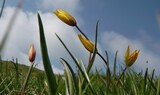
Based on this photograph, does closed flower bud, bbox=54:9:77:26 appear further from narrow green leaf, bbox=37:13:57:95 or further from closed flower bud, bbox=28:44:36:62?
narrow green leaf, bbox=37:13:57:95

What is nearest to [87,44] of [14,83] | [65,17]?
[65,17]

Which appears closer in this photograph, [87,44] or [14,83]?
[87,44]

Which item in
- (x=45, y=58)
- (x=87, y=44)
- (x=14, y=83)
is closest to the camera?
(x=45, y=58)

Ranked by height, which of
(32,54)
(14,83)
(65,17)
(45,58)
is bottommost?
(45,58)

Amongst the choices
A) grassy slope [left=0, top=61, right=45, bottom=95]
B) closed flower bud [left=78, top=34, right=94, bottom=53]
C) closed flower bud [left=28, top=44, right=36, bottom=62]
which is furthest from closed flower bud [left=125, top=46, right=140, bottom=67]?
grassy slope [left=0, top=61, right=45, bottom=95]

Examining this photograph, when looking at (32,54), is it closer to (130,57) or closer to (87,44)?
(87,44)

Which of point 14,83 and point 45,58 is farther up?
point 14,83

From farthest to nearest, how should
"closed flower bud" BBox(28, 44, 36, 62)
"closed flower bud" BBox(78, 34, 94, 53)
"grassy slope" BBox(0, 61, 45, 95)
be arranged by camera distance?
"grassy slope" BBox(0, 61, 45, 95) → "closed flower bud" BBox(78, 34, 94, 53) → "closed flower bud" BBox(28, 44, 36, 62)

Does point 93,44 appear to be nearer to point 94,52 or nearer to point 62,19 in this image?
point 94,52

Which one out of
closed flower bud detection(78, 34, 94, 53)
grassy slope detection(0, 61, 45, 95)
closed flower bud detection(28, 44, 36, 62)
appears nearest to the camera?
closed flower bud detection(28, 44, 36, 62)
